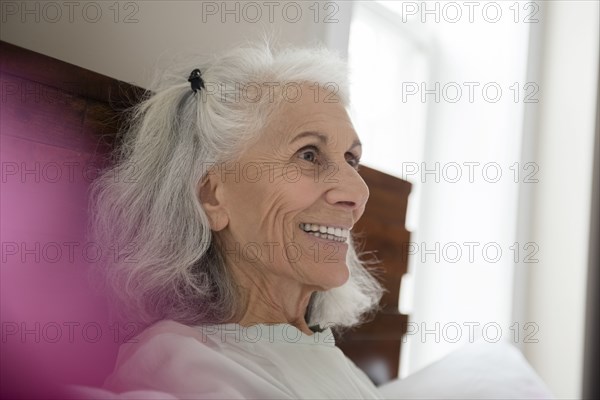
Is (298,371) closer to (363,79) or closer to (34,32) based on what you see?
(34,32)

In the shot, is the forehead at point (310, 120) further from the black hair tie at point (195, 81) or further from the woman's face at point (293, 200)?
the black hair tie at point (195, 81)

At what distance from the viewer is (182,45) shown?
1.28m

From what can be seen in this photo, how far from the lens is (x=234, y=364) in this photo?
954 millimetres

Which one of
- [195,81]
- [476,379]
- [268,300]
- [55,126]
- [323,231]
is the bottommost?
[476,379]

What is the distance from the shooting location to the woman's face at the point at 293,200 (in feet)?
3.65

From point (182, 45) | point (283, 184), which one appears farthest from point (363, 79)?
point (283, 184)

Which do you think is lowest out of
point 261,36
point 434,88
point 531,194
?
point 531,194

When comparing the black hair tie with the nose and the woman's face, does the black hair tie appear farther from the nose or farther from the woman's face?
the nose

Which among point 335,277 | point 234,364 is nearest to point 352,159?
point 335,277

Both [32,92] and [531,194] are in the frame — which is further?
[531,194]

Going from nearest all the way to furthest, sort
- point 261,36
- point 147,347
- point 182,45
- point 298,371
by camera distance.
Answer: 1. point 147,347
2. point 298,371
3. point 182,45
4. point 261,36

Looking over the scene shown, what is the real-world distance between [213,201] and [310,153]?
0.61 ft

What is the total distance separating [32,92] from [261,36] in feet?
1.87

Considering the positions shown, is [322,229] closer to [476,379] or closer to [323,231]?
[323,231]
